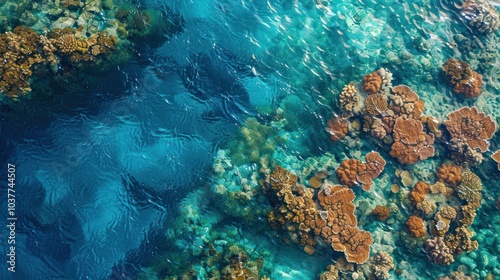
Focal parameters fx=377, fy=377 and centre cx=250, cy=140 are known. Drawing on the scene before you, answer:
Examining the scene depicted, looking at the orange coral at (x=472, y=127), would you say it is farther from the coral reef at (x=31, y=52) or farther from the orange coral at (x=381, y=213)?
the coral reef at (x=31, y=52)

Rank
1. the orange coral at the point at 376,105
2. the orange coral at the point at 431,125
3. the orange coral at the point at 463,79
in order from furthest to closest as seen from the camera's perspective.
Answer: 1. the orange coral at the point at 463,79
2. the orange coral at the point at 431,125
3. the orange coral at the point at 376,105

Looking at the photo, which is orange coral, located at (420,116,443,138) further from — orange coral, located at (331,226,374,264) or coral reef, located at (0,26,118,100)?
coral reef, located at (0,26,118,100)

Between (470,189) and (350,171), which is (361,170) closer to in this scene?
(350,171)

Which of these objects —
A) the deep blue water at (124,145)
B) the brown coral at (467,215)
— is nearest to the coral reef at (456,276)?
the brown coral at (467,215)

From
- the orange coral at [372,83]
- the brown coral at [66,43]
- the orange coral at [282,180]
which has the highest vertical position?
the orange coral at [372,83]

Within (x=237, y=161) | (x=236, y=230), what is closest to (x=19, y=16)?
(x=237, y=161)

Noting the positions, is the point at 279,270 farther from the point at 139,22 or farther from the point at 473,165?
the point at 139,22

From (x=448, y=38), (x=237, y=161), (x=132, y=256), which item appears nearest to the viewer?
(x=132, y=256)
